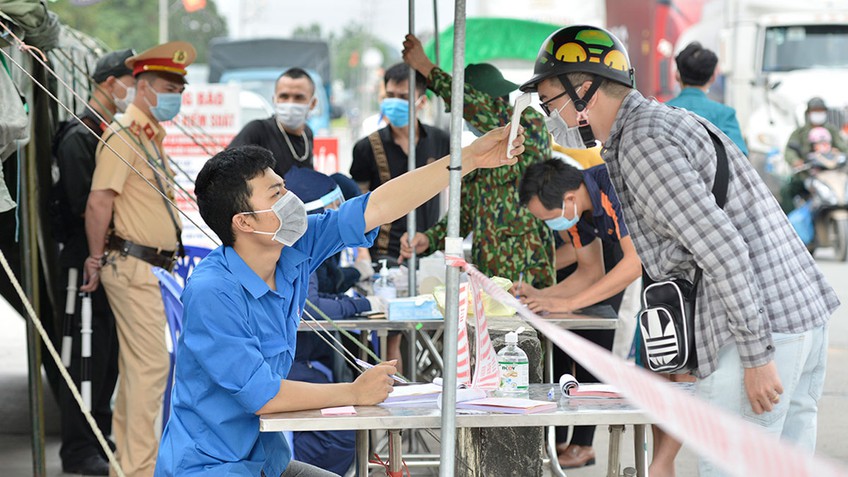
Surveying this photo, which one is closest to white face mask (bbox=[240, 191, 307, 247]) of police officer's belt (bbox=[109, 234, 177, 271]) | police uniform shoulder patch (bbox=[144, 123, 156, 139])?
police officer's belt (bbox=[109, 234, 177, 271])

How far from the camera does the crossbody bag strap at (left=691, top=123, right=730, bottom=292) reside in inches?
115

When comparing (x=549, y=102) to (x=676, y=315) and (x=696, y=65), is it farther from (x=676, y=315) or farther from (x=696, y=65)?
(x=696, y=65)

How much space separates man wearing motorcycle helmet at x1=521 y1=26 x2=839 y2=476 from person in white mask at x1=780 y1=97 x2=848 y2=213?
1166cm

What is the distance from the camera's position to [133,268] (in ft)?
16.5

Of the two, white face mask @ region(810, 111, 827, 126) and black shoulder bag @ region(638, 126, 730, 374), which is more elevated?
white face mask @ region(810, 111, 827, 126)

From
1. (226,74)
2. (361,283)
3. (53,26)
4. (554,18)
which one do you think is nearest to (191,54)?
(53,26)

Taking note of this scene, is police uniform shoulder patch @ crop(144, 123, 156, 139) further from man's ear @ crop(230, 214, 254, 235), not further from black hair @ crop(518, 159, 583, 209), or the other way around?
man's ear @ crop(230, 214, 254, 235)

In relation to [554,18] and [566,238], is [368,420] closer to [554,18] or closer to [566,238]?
[566,238]

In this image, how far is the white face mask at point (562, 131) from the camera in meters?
3.26

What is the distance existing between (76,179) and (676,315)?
326 cm

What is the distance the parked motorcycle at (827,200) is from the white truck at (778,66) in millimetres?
740

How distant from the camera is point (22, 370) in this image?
800cm

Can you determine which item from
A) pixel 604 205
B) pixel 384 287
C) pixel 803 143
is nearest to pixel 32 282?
pixel 384 287

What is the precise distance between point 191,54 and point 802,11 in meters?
13.2
